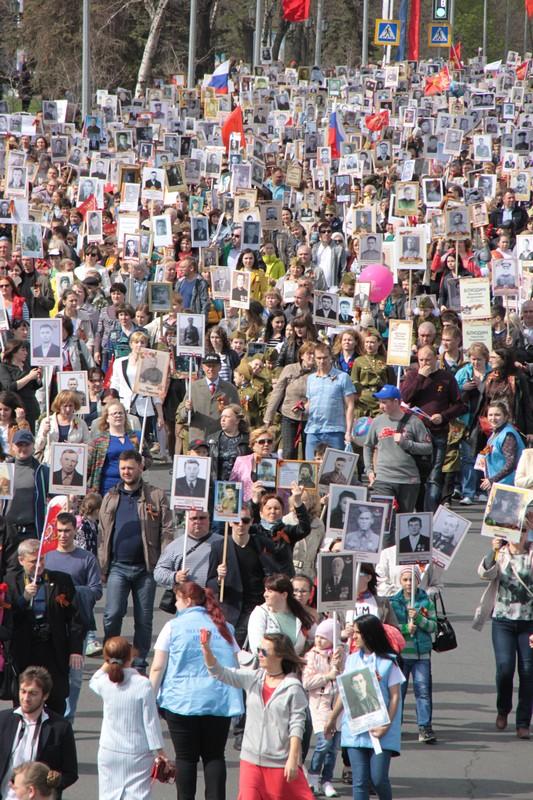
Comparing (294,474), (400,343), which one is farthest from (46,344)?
(294,474)

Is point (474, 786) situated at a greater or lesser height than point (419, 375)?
lesser

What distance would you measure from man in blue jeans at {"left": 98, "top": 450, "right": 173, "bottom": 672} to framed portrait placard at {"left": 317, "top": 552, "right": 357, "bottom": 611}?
1.76m

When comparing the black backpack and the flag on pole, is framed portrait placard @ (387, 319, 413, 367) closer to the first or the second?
the black backpack

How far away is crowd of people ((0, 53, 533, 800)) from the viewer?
25.5ft

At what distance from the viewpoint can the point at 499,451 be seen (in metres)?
12.8

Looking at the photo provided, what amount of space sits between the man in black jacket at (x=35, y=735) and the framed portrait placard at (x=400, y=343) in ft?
27.0

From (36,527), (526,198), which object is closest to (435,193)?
(526,198)

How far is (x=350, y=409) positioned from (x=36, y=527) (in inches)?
147

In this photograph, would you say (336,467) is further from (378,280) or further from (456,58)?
(456,58)

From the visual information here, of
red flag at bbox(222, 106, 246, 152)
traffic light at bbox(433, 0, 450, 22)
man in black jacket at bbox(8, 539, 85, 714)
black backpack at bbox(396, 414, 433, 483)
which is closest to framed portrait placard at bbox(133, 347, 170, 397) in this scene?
black backpack at bbox(396, 414, 433, 483)

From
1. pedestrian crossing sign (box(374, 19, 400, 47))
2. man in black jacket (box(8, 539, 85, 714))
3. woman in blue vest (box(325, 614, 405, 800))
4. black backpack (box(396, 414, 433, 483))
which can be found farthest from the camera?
pedestrian crossing sign (box(374, 19, 400, 47))

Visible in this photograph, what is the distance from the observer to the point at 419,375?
1411 centimetres

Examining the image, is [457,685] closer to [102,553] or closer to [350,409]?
[102,553]

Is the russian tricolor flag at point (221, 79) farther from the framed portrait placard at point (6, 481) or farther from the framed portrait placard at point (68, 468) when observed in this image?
the framed portrait placard at point (6, 481)
